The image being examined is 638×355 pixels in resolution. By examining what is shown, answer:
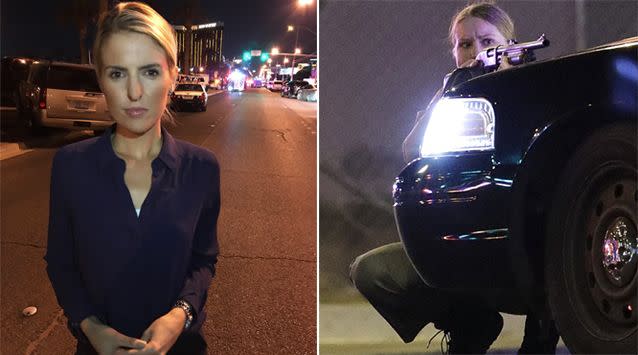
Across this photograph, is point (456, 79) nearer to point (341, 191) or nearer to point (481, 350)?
point (341, 191)

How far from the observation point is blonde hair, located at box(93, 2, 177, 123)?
1826mm

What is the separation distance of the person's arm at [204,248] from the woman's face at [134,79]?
22cm

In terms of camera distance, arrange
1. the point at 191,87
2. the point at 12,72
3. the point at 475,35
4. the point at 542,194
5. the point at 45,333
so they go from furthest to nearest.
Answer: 1. the point at 191,87
2. the point at 12,72
3. the point at 45,333
4. the point at 475,35
5. the point at 542,194

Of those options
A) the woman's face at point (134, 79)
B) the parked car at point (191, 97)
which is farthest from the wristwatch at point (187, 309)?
the parked car at point (191, 97)

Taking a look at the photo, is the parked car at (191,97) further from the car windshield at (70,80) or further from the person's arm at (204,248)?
the person's arm at (204,248)

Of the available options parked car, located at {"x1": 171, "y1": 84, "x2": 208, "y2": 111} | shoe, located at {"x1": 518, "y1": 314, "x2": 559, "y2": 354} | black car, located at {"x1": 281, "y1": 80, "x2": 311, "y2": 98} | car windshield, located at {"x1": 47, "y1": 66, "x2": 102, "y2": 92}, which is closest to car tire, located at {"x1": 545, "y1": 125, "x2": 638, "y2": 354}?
shoe, located at {"x1": 518, "y1": 314, "x2": 559, "y2": 354}

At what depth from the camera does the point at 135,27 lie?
5.98ft

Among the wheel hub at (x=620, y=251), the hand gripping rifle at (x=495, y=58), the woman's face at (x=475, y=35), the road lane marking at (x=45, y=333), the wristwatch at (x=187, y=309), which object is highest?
the woman's face at (x=475, y=35)

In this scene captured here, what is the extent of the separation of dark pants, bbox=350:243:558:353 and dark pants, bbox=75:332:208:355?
40.1 inches

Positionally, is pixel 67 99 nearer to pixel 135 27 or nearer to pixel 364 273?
pixel 364 273

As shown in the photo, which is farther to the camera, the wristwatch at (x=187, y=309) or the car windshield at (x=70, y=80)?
the car windshield at (x=70, y=80)

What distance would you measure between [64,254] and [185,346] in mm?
404

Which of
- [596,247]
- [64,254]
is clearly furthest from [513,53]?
[64,254]

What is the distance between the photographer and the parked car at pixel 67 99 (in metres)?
13.0
